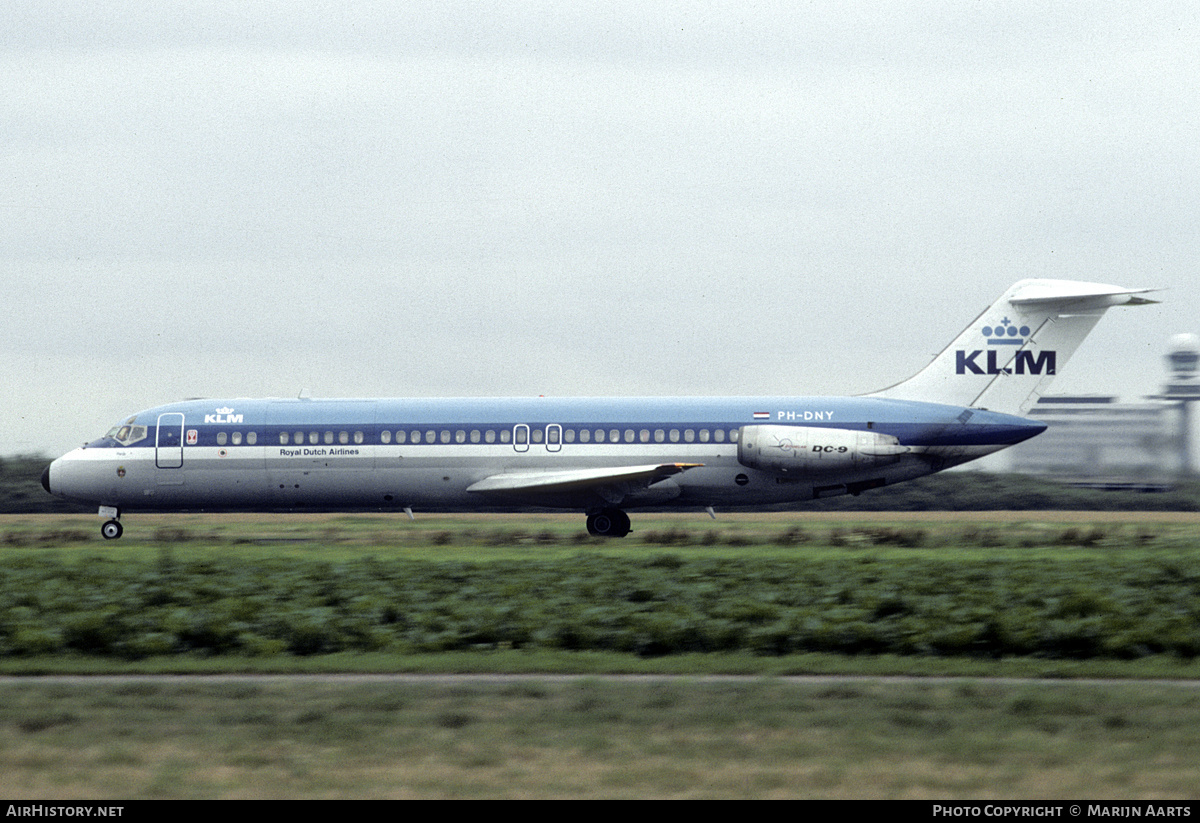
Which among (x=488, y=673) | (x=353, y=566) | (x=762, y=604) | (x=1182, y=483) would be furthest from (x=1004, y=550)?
(x=1182, y=483)

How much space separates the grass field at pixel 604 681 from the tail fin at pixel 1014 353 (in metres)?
8.69

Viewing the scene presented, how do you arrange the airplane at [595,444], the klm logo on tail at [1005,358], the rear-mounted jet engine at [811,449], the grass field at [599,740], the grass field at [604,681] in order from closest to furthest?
the grass field at [599,740] < the grass field at [604,681] < the rear-mounted jet engine at [811,449] < the airplane at [595,444] < the klm logo on tail at [1005,358]

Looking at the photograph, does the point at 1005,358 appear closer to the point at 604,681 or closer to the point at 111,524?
the point at 111,524

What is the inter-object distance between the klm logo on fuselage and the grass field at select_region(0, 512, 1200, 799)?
347 inches

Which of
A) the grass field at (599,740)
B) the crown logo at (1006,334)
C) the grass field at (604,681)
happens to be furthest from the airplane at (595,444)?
the grass field at (599,740)

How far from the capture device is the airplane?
32719 mm

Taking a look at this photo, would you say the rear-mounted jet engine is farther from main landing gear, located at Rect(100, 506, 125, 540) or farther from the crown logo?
main landing gear, located at Rect(100, 506, 125, 540)

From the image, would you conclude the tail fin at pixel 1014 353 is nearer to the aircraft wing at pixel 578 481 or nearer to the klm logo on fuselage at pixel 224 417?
the aircraft wing at pixel 578 481

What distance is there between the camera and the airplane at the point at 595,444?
107 feet

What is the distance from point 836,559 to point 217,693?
457 inches

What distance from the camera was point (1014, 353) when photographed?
111 feet

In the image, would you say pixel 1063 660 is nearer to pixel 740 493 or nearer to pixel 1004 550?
pixel 1004 550

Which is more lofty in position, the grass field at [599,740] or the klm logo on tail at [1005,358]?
the klm logo on tail at [1005,358]

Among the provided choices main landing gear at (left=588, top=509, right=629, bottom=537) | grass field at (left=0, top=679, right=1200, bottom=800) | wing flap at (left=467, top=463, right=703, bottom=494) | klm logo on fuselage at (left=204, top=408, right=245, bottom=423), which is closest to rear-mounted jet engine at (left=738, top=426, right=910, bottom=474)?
wing flap at (left=467, top=463, right=703, bottom=494)
